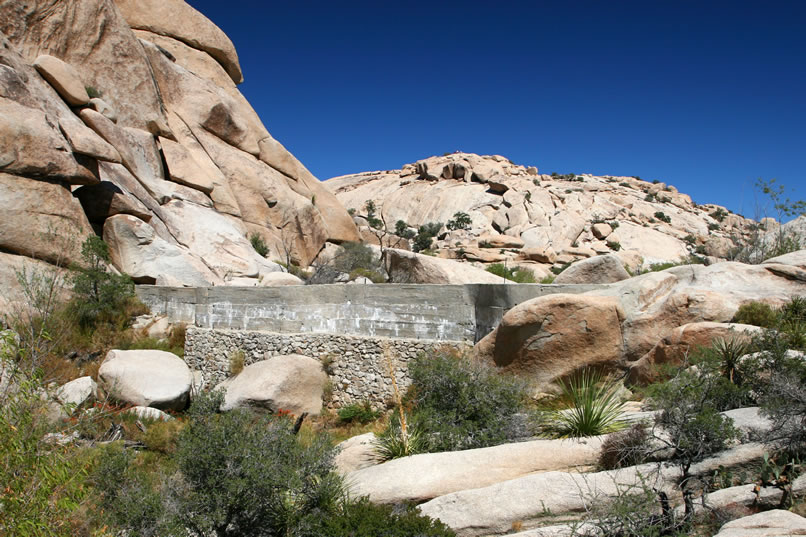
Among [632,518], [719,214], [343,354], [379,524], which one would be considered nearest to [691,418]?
[632,518]

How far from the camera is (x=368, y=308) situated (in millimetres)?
11953

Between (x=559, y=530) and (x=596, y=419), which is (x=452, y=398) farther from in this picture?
(x=559, y=530)

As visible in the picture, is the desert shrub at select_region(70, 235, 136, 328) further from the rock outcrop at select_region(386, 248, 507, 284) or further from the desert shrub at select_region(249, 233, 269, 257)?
the desert shrub at select_region(249, 233, 269, 257)

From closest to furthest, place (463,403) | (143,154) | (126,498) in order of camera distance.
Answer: (126,498) → (463,403) → (143,154)

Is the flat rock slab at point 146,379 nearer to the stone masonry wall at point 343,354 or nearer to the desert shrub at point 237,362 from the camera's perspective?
the stone masonry wall at point 343,354

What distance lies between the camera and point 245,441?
265 inches

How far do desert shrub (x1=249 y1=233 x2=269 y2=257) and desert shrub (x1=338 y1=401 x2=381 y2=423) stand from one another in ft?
55.7

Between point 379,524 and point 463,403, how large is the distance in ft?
10.4

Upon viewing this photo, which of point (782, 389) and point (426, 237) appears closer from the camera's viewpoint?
point (782, 389)

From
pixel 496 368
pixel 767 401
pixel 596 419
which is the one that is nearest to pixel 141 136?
pixel 496 368

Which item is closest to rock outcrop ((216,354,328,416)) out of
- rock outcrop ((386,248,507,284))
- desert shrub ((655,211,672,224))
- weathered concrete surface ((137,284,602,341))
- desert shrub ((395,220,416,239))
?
weathered concrete surface ((137,284,602,341))

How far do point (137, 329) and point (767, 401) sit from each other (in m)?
16.0

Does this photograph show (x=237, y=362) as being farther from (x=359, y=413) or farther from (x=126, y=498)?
(x=126, y=498)

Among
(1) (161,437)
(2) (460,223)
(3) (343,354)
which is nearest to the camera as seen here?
(1) (161,437)
